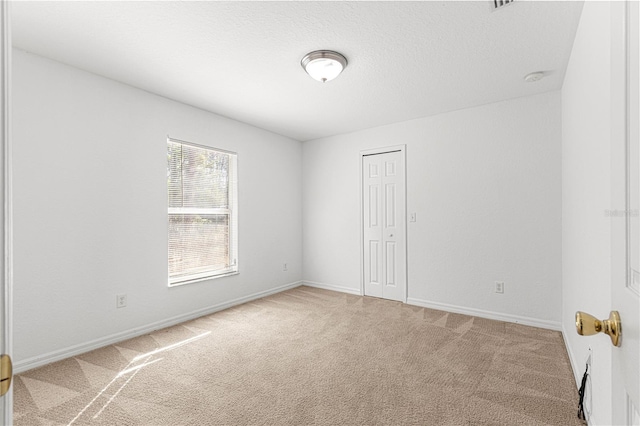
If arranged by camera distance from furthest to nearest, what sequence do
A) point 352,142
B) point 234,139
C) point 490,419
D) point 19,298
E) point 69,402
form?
point 352,142 → point 234,139 → point 19,298 → point 69,402 → point 490,419

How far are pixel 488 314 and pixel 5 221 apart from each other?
4143 mm

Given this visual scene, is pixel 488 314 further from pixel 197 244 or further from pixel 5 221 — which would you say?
pixel 5 221

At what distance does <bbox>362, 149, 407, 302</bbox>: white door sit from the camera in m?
4.23

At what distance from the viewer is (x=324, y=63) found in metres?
2.46

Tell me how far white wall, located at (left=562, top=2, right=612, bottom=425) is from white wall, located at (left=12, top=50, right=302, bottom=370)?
363cm

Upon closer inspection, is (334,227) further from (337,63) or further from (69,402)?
(69,402)

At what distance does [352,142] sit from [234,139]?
71.2 inches

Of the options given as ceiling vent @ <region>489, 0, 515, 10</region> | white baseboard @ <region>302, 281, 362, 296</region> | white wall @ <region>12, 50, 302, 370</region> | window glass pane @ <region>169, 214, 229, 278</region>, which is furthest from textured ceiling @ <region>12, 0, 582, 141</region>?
white baseboard @ <region>302, 281, 362, 296</region>

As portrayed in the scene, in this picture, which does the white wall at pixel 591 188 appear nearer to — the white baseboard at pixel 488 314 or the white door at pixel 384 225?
the white baseboard at pixel 488 314

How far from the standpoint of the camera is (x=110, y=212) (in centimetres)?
288

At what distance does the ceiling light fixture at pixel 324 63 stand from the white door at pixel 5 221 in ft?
6.90

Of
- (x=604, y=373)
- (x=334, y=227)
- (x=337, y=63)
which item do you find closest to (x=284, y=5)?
(x=337, y=63)

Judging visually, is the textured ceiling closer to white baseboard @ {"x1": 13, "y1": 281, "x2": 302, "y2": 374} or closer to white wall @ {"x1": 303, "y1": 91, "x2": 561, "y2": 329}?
white wall @ {"x1": 303, "y1": 91, "x2": 561, "y2": 329}

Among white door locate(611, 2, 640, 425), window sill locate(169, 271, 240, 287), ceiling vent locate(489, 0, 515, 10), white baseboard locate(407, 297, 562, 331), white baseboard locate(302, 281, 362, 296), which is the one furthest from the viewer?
white baseboard locate(302, 281, 362, 296)
